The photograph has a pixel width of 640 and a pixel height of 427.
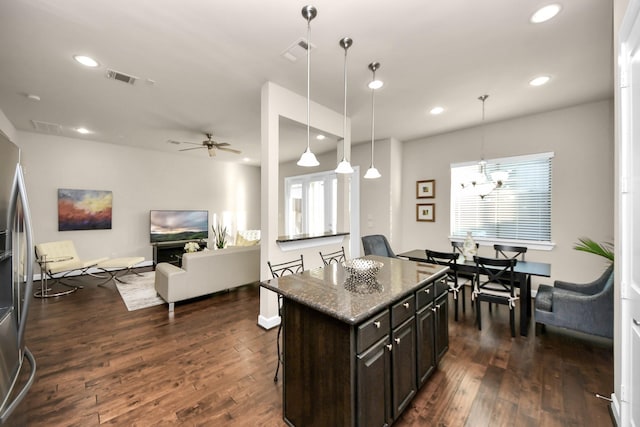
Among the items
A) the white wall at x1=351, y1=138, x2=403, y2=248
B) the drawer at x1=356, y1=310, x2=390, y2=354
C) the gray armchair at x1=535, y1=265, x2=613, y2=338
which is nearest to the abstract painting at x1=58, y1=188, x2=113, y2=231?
the white wall at x1=351, y1=138, x2=403, y2=248

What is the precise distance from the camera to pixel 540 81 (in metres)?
3.10

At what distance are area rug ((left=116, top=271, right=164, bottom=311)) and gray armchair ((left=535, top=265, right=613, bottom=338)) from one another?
16.5ft

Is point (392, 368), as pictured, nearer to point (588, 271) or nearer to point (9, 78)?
point (588, 271)

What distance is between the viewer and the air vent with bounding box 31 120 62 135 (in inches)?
174

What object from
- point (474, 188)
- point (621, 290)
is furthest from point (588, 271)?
point (621, 290)

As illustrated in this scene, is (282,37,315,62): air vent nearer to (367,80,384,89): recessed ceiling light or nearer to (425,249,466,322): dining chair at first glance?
(367,80,384,89): recessed ceiling light

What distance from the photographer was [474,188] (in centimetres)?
369

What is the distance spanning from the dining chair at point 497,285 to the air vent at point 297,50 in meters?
2.92

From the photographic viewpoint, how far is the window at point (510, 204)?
4.09 meters

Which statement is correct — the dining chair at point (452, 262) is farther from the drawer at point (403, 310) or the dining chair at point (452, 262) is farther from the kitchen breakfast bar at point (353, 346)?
the drawer at point (403, 310)

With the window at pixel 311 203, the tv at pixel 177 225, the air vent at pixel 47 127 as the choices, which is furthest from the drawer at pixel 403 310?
the tv at pixel 177 225

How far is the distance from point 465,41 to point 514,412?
3.01 meters

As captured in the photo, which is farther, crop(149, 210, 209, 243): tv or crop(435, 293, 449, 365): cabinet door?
crop(149, 210, 209, 243): tv

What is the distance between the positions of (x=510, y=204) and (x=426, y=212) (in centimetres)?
139
